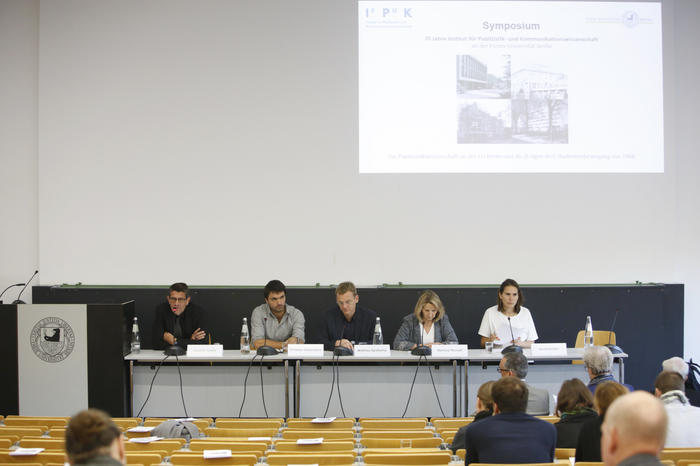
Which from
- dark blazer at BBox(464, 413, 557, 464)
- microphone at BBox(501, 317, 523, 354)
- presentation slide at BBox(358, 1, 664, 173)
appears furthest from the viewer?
presentation slide at BBox(358, 1, 664, 173)

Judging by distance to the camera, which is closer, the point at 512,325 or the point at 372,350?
the point at 372,350

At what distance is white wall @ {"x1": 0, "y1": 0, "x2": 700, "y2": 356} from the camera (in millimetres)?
7176

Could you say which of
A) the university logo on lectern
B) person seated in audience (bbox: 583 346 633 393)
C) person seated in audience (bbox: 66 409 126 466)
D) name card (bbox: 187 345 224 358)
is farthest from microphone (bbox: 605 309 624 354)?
the university logo on lectern

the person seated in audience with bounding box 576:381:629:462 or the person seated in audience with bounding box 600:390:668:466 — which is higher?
the person seated in audience with bounding box 600:390:668:466

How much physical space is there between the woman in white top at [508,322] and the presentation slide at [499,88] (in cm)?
164

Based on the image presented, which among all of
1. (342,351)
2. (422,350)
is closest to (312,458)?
(342,351)

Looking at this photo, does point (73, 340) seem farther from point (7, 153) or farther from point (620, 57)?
point (620, 57)

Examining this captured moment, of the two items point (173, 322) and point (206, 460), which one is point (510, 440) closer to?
point (206, 460)

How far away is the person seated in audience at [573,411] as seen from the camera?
3.45m

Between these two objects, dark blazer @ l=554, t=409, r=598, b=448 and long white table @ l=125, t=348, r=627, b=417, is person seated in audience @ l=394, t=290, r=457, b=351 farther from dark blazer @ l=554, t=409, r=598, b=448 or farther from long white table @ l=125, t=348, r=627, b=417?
dark blazer @ l=554, t=409, r=598, b=448

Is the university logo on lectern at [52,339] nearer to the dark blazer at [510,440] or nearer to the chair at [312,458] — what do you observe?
the chair at [312,458]

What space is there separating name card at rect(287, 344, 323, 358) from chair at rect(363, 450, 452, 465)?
8.25 feet

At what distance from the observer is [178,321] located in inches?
243

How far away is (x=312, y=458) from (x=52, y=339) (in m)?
3.49
